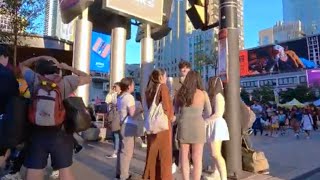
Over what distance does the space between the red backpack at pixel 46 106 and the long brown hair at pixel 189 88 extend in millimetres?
1827

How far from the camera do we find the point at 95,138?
12.4m

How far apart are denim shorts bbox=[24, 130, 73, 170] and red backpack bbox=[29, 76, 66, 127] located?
14 cm

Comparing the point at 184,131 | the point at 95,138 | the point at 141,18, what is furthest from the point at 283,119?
the point at 184,131

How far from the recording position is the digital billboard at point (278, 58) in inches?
3238

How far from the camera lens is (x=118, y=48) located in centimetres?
1773

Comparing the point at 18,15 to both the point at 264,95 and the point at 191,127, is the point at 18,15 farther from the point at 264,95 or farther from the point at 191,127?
the point at 264,95

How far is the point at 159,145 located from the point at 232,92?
6.31 feet

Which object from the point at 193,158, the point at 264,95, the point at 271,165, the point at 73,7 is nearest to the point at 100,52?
the point at 73,7

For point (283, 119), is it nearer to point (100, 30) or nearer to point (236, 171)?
A: point (100, 30)

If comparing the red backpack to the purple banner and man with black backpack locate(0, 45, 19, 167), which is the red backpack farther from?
the purple banner

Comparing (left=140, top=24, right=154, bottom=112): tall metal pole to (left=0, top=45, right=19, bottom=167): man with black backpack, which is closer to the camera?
(left=0, top=45, right=19, bottom=167): man with black backpack

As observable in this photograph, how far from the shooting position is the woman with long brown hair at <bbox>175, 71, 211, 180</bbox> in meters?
4.95

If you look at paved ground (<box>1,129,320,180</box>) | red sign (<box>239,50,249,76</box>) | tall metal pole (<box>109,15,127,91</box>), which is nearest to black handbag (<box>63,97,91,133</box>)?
paved ground (<box>1,129,320,180</box>)

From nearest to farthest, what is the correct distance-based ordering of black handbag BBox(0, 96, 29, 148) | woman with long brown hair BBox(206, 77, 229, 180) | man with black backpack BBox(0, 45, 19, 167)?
black handbag BBox(0, 96, 29, 148) < man with black backpack BBox(0, 45, 19, 167) < woman with long brown hair BBox(206, 77, 229, 180)
